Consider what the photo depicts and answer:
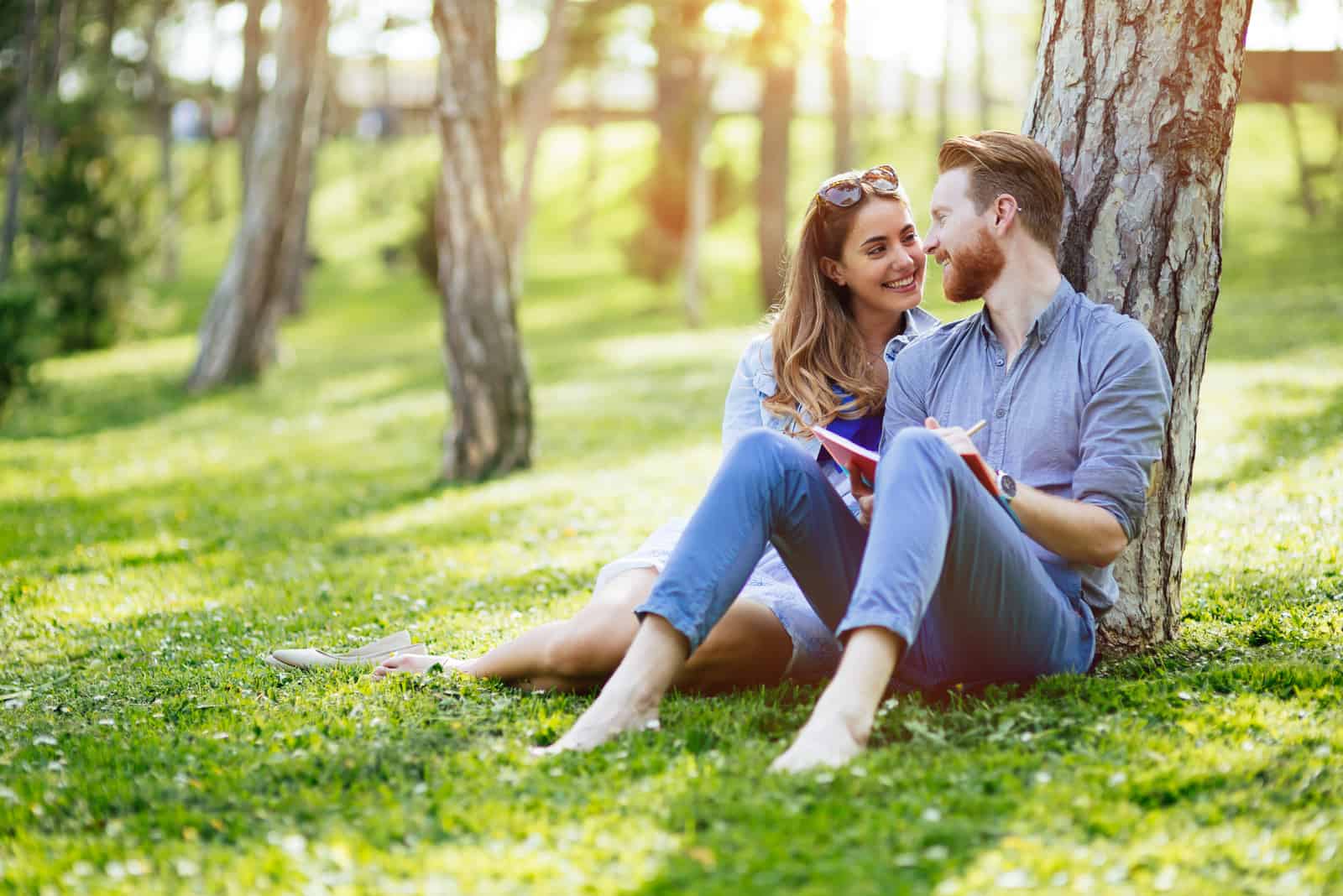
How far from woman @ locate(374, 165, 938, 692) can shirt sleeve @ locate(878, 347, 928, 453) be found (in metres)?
0.21

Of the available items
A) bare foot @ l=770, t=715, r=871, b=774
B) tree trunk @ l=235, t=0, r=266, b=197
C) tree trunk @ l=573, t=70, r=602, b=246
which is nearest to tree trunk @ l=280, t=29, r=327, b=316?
tree trunk @ l=235, t=0, r=266, b=197

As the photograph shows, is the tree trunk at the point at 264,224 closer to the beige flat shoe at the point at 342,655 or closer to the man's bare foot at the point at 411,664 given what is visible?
the beige flat shoe at the point at 342,655

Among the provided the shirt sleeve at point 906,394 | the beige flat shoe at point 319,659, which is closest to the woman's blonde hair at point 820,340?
the shirt sleeve at point 906,394

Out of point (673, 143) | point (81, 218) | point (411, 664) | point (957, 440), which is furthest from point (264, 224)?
point (957, 440)

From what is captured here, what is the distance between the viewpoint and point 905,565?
3.43 meters

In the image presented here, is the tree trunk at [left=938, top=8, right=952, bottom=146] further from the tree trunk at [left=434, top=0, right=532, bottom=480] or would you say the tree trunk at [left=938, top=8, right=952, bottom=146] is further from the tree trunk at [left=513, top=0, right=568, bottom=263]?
the tree trunk at [left=434, top=0, right=532, bottom=480]

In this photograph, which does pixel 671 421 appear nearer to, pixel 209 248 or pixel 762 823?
pixel 762 823

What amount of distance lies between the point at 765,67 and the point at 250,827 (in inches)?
829

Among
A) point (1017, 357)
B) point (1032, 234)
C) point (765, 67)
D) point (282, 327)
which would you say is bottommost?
point (282, 327)

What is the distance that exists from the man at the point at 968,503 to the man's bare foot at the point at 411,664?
1142 mm

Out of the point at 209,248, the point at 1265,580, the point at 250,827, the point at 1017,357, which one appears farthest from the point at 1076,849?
the point at 209,248

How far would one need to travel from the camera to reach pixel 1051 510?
12.0 ft

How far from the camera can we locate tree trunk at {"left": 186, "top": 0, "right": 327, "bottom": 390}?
15.4m

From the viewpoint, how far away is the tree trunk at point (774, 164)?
2373cm
